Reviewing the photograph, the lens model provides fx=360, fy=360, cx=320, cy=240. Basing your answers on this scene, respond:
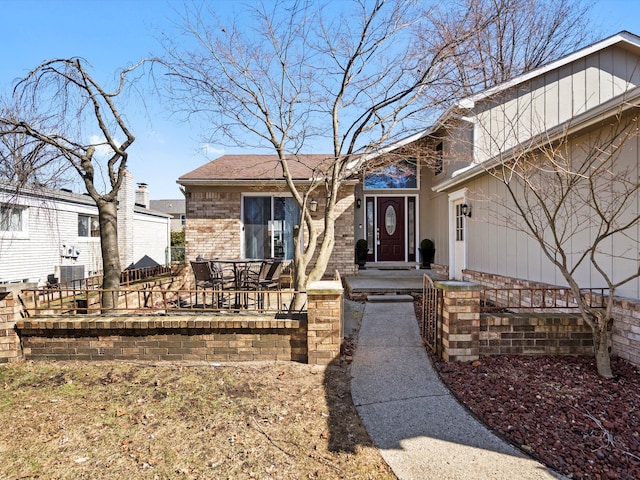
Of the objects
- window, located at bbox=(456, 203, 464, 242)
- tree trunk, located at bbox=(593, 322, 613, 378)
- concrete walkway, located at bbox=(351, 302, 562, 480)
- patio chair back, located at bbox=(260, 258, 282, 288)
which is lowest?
Answer: concrete walkway, located at bbox=(351, 302, 562, 480)

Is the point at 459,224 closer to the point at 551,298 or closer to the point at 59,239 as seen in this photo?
the point at 551,298

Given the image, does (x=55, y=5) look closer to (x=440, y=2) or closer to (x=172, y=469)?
(x=440, y=2)

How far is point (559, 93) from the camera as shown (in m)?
8.38

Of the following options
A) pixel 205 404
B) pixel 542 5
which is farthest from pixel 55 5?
pixel 542 5

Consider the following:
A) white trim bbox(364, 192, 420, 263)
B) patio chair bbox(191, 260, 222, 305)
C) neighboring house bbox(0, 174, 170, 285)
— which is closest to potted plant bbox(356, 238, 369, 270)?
white trim bbox(364, 192, 420, 263)

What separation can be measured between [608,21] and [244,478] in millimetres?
17570

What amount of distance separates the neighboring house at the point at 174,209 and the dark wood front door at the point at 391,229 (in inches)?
936

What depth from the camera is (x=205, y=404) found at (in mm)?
3383

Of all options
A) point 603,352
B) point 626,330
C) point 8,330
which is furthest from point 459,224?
point 8,330

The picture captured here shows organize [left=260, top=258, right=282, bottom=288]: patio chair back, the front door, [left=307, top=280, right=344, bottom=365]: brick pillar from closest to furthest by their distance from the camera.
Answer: [left=307, top=280, right=344, bottom=365]: brick pillar → [left=260, top=258, right=282, bottom=288]: patio chair back → the front door

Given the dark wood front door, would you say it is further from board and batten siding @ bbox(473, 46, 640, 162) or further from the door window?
board and batten siding @ bbox(473, 46, 640, 162)

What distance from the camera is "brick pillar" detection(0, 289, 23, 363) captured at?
4.30m

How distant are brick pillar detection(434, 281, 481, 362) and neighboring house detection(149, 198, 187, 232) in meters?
30.1

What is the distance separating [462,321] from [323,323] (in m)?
1.66
